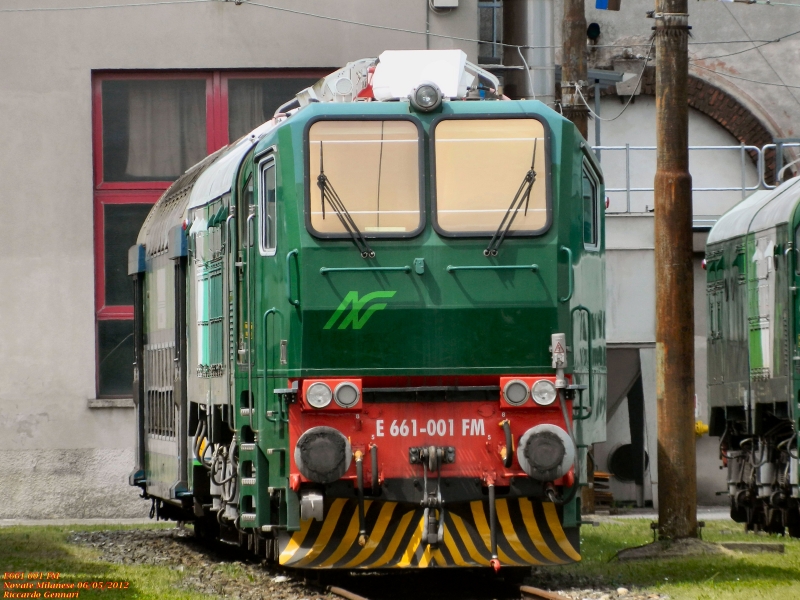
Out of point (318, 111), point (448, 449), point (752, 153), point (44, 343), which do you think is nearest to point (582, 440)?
point (448, 449)

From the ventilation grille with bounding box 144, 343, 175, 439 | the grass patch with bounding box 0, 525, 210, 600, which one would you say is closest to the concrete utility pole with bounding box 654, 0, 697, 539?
the grass patch with bounding box 0, 525, 210, 600

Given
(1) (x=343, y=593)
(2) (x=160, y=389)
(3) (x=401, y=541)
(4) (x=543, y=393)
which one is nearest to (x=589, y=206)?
(4) (x=543, y=393)

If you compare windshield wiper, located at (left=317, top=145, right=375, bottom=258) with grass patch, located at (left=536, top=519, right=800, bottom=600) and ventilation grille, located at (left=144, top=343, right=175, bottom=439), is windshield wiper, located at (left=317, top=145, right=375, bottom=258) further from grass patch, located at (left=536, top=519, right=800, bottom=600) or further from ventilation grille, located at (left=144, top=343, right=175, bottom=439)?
ventilation grille, located at (left=144, top=343, right=175, bottom=439)

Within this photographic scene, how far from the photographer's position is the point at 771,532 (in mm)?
16156

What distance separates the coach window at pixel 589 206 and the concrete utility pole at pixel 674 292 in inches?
92.0

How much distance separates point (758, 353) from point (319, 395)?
267 inches

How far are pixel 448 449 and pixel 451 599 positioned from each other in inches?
43.3

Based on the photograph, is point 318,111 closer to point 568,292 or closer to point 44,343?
point 568,292

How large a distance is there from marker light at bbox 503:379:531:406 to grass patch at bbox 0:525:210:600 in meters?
2.49

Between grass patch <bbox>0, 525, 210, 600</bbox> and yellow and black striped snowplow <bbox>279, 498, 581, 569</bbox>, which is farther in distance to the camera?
grass patch <bbox>0, 525, 210, 600</bbox>

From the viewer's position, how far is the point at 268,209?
10.6 meters

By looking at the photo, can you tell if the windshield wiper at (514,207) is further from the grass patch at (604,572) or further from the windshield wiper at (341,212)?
the grass patch at (604,572)

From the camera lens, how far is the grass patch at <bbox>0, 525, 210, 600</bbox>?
10.6 metres

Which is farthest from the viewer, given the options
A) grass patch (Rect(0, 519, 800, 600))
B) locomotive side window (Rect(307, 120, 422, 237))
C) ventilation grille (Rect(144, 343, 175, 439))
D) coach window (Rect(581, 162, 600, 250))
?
ventilation grille (Rect(144, 343, 175, 439))
